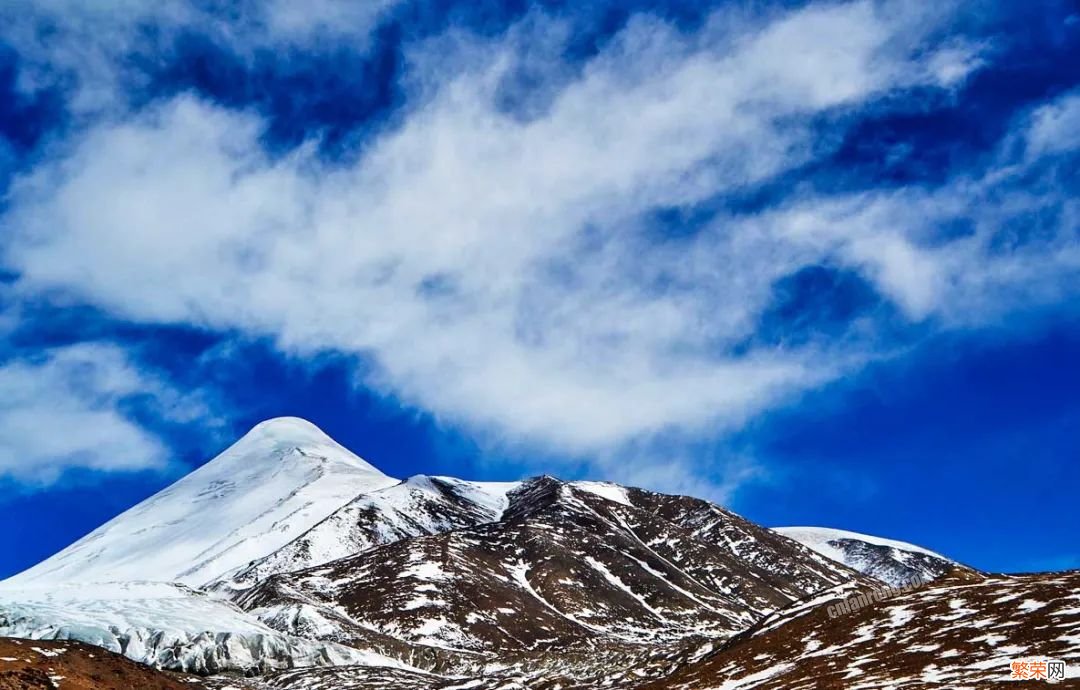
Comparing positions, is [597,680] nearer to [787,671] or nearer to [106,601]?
[787,671]

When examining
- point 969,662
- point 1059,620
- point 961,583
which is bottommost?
point 969,662

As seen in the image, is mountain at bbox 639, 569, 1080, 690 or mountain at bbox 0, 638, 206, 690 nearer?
mountain at bbox 0, 638, 206, 690

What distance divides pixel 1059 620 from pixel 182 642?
369 ft

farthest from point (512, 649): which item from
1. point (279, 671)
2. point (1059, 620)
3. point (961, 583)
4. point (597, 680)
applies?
point (1059, 620)

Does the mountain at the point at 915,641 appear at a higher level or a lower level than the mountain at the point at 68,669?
higher

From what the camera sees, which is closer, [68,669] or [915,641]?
[68,669]

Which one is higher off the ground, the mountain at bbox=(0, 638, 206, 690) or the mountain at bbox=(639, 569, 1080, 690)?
the mountain at bbox=(639, 569, 1080, 690)

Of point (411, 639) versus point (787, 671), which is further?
point (411, 639)

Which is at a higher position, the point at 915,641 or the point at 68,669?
the point at 915,641

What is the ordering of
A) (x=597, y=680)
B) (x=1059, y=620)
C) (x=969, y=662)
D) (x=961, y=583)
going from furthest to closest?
(x=597, y=680) < (x=961, y=583) < (x=1059, y=620) < (x=969, y=662)

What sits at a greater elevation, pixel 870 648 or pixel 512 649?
Answer: pixel 512 649

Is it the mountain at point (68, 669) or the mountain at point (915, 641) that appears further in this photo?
the mountain at point (915, 641)

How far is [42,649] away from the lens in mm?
38062

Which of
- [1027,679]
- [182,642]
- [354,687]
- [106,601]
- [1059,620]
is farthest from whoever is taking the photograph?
[106,601]
